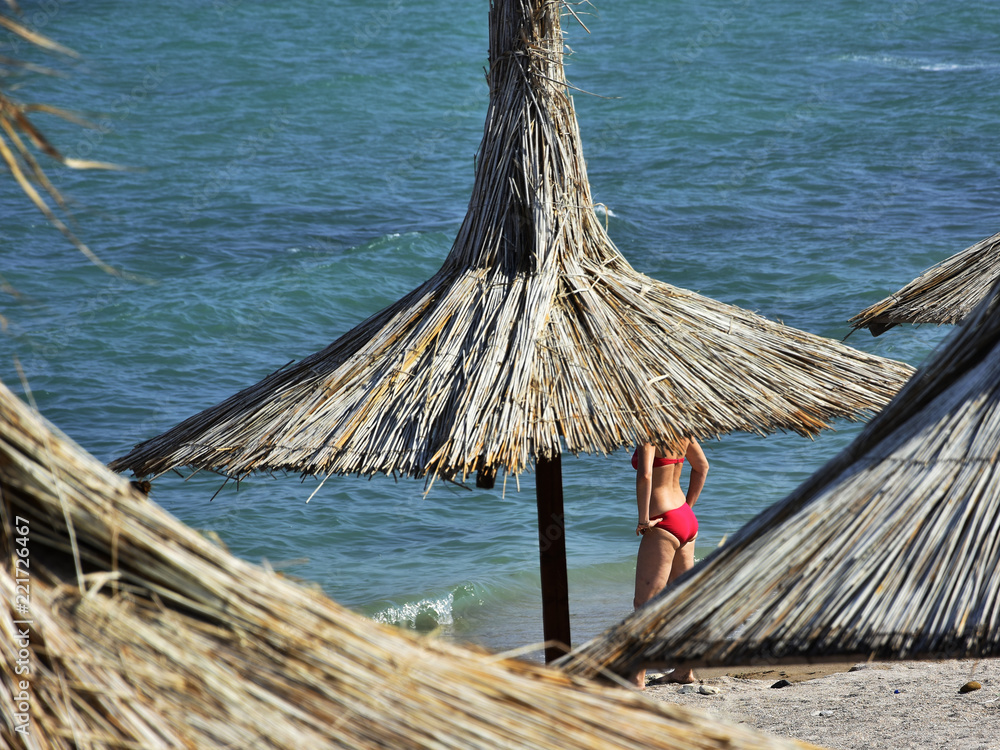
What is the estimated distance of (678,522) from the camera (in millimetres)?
4766

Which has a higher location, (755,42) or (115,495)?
(755,42)

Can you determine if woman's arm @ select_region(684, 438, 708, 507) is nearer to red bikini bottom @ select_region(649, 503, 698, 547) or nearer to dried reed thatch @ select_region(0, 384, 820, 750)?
red bikini bottom @ select_region(649, 503, 698, 547)

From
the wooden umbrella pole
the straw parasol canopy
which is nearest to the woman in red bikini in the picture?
the wooden umbrella pole

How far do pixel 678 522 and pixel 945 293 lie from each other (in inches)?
69.7

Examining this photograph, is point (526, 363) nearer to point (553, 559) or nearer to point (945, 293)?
point (553, 559)

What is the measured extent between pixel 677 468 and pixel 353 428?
6.66ft

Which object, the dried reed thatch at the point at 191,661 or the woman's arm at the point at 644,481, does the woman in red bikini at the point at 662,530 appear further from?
the dried reed thatch at the point at 191,661

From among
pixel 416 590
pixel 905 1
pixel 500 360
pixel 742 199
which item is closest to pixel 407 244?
pixel 742 199

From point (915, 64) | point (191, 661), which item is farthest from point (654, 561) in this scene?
point (915, 64)

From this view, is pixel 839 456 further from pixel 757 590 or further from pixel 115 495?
pixel 115 495

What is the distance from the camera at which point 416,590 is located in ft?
26.0

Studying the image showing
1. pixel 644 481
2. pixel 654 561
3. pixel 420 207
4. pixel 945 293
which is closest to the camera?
pixel 644 481

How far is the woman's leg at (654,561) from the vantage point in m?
4.73

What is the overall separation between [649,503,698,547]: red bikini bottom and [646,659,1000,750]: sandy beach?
748 mm
